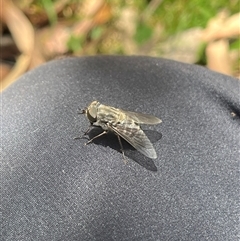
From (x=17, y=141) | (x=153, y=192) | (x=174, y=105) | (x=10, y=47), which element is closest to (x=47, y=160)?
(x=17, y=141)

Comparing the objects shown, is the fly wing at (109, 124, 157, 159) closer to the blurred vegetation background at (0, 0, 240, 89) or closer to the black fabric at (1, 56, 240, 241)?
the black fabric at (1, 56, 240, 241)

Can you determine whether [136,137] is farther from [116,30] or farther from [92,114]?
[116,30]

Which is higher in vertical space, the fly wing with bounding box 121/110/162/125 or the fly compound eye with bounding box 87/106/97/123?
the fly compound eye with bounding box 87/106/97/123

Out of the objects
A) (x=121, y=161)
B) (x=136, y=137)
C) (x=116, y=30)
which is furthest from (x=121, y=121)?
(x=116, y=30)

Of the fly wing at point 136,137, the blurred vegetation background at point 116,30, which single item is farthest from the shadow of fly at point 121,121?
the blurred vegetation background at point 116,30

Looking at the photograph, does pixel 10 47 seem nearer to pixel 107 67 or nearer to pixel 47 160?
pixel 107 67

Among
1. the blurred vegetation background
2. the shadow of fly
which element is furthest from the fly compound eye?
the blurred vegetation background

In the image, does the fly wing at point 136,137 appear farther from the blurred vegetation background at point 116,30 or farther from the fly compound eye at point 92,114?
the blurred vegetation background at point 116,30
